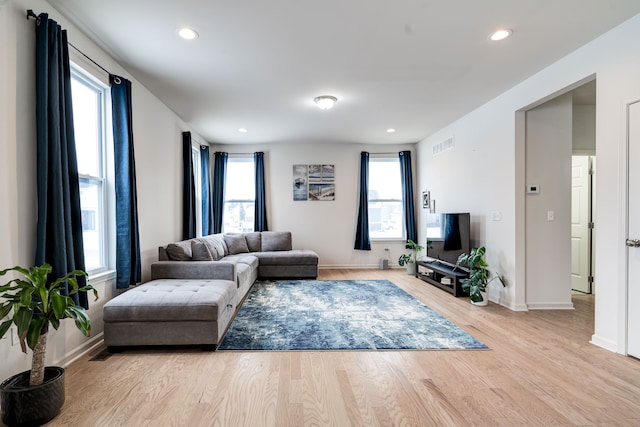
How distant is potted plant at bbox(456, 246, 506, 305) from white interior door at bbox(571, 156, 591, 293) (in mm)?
1652

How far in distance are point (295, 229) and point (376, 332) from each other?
3.98 metres

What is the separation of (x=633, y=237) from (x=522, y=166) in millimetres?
1490

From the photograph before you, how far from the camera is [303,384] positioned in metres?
2.12

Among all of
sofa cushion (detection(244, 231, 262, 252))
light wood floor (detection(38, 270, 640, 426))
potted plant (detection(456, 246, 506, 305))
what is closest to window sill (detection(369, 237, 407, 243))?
sofa cushion (detection(244, 231, 262, 252))

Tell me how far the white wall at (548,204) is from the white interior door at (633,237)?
1270 millimetres

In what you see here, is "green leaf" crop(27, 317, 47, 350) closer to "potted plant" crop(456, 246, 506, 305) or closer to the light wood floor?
the light wood floor

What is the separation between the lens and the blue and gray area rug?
277 cm

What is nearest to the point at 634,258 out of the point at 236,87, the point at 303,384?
the point at 303,384

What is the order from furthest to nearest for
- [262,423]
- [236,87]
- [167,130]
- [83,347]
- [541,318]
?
1. [167,130]
2. [236,87]
3. [541,318]
4. [83,347]
5. [262,423]

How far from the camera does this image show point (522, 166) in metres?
3.76

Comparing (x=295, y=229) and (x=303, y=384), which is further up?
(x=295, y=229)

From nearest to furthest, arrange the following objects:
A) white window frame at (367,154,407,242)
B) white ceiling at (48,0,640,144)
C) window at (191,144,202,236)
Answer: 1. white ceiling at (48,0,640,144)
2. window at (191,144,202,236)
3. white window frame at (367,154,407,242)

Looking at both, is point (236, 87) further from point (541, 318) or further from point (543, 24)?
point (541, 318)

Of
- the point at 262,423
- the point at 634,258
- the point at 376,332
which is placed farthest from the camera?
the point at 376,332
